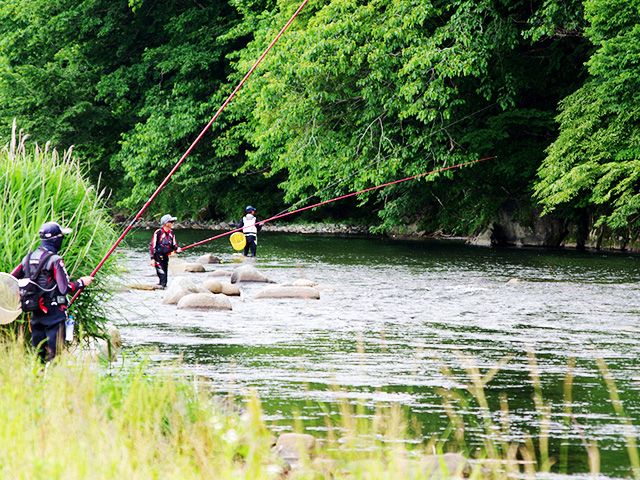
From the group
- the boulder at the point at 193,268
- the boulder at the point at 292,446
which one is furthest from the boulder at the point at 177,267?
the boulder at the point at 292,446

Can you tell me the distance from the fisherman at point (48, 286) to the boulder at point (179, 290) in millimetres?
5797

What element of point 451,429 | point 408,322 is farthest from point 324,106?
A: point 451,429

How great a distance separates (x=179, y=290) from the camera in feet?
41.3

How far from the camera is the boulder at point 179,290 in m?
12.4

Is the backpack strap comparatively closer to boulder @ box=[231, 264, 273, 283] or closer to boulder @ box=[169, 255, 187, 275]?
boulder @ box=[231, 264, 273, 283]

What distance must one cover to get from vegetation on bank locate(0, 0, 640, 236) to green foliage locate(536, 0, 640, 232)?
46 millimetres

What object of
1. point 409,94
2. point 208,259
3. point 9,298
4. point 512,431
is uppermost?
point 409,94

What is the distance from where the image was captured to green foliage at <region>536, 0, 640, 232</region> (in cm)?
1773

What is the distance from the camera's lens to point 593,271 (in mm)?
16875

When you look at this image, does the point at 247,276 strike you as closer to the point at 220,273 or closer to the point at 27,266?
the point at 220,273

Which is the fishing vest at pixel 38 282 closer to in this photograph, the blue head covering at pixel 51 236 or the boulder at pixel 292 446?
the blue head covering at pixel 51 236

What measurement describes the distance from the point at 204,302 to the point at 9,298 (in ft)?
18.8

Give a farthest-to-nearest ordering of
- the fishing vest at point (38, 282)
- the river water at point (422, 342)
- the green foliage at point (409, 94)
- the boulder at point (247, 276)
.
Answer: the green foliage at point (409, 94)
the boulder at point (247, 276)
the fishing vest at point (38, 282)
the river water at point (422, 342)

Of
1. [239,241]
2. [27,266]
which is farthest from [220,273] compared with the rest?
[27,266]
